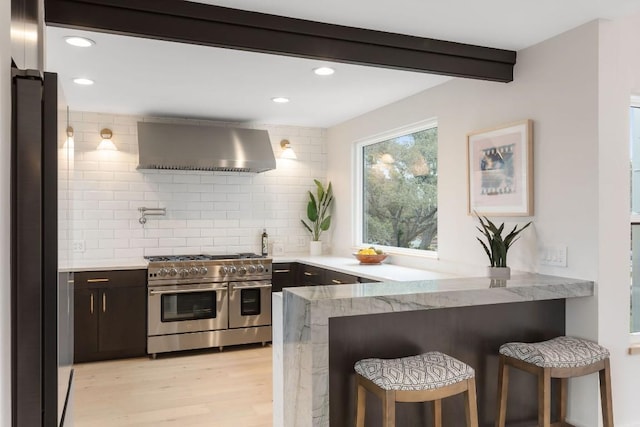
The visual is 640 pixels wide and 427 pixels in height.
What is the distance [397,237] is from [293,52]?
2.55 metres

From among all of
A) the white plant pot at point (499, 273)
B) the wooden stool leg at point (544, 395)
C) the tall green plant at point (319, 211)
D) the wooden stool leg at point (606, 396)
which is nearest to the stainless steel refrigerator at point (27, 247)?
the wooden stool leg at point (544, 395)

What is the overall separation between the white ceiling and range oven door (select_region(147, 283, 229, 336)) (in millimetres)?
1753

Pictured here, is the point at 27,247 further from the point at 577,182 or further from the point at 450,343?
the point at 577,182

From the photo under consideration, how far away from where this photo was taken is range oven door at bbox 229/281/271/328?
518 centimetres

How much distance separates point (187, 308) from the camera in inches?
198

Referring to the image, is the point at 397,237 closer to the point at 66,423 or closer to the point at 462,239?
the point at 462,239

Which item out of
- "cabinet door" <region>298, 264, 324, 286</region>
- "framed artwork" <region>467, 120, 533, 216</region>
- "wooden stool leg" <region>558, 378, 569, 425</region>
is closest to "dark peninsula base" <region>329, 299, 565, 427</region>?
"wooden stool leg" <region>558, 378, 569, 425</region>

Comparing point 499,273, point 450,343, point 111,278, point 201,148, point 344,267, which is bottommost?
point 450,343

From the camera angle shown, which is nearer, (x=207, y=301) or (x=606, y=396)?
(x=606, y=396)

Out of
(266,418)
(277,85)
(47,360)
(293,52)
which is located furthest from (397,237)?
(47,360)

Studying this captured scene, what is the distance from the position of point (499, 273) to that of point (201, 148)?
3.19 metres

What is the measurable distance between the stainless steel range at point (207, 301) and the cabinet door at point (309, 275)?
348 millimetres

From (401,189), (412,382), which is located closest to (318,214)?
(401,189)

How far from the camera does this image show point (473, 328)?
2.96 metres
